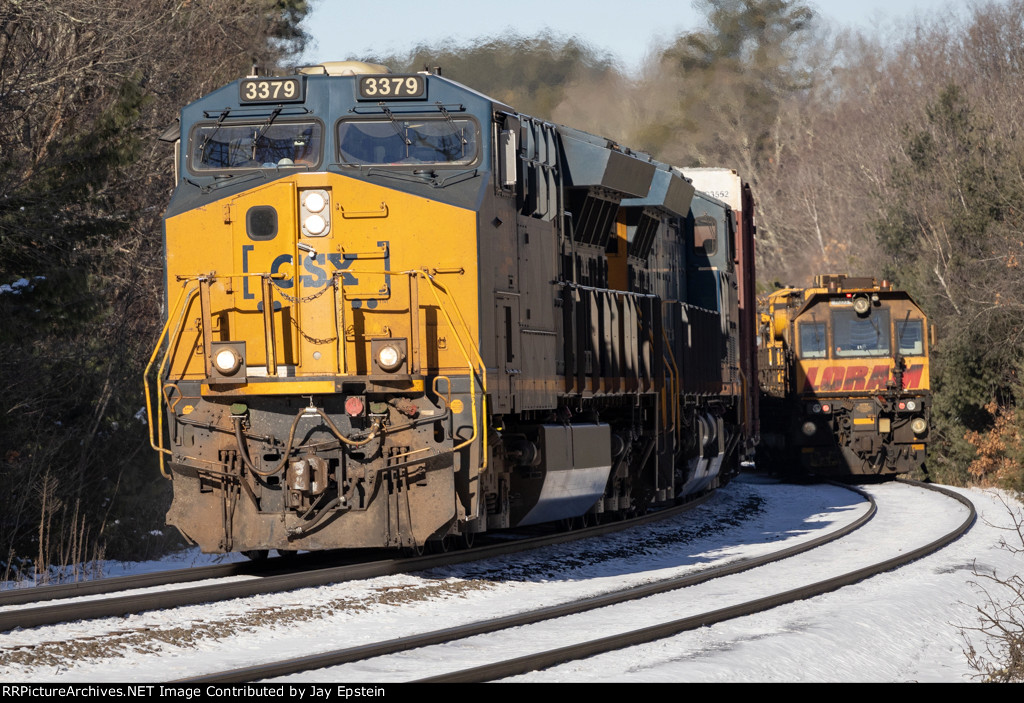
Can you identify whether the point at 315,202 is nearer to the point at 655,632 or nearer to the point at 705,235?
the point at 655,632

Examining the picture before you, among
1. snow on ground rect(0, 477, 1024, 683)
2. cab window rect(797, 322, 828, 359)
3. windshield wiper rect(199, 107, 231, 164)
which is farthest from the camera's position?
cab window rect(797, 322, 828, 359)

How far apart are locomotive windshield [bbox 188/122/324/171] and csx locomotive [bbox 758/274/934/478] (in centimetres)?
1625

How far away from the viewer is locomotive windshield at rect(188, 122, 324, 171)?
11156 millimetres

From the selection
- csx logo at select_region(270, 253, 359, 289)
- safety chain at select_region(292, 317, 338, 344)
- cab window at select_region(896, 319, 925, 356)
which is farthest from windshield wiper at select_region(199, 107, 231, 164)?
cab window at select_region(896, 319, 925, 356)

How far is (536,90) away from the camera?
1252 inches

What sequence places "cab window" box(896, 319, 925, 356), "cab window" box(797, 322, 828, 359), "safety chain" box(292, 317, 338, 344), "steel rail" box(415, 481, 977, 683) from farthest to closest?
"cab window" box(797, 322, 828, 359) < "cab window" box(896, 319, 925, 356) < "safety chain" box(292, 317, 338, 344) < "steel rail" box(415, 481, 977, 683)

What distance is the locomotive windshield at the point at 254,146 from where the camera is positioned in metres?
11.2

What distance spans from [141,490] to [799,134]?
44.1 meters

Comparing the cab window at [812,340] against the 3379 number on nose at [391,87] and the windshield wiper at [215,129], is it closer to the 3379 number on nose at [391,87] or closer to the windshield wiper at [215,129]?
the 3379 number on nose at [391,87]

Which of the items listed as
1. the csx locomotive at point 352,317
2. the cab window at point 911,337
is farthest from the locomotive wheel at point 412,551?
the cab window at point 911,337

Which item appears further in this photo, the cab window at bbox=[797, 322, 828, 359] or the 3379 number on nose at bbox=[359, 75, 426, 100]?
the cab window at bbox=[797, 322, 828, 359]

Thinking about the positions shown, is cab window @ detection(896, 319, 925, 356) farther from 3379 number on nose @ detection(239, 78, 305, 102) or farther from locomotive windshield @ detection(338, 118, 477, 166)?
3379 number on nose @ detection(239, 78, 305, 102)
